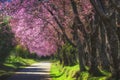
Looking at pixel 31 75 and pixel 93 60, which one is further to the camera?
pixel 31 75

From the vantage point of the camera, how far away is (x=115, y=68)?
20.0m

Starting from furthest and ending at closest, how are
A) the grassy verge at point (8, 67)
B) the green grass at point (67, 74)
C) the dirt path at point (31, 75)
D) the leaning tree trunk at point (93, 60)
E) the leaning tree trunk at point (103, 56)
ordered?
the grassy verge at point (8, 67)
the dirt path at point (31, 75)
the green grass at point (67, 74)
the leaning tree trunk at point (103, 56)
the leaning tree trunk at point (93, 60)

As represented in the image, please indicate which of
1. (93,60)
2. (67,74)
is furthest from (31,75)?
(93,60)

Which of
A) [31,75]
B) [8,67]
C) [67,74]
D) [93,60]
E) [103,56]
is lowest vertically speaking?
[8,67]

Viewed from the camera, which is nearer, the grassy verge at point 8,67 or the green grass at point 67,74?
the green grass at point 67,74

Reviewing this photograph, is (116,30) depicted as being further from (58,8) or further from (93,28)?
(58,8)

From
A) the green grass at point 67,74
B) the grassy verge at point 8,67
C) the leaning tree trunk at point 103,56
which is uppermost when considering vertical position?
the leaning tree trunk at point 103,56

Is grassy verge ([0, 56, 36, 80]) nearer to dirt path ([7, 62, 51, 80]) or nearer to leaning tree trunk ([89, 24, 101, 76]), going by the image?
dirt path ([7, 62, 51, 80])

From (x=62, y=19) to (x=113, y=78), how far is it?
11.5 meters

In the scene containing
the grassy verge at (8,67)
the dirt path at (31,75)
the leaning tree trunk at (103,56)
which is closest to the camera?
the leaning tree trunk at (103,56)

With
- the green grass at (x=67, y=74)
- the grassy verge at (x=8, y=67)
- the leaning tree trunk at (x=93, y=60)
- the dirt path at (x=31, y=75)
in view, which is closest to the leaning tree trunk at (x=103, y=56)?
the green grass at (x=67, y=74)

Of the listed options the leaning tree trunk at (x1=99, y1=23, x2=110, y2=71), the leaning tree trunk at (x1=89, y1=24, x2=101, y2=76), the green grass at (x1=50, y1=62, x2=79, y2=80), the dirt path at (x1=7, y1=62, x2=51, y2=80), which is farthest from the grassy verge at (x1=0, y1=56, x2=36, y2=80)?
the leaning tree trunk at (x1=89, y1=24, x2=101, y2=76)

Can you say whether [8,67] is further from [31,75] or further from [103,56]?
[103,56]

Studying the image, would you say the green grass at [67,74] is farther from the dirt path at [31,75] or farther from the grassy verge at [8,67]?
the grassy verge at [8,67]
